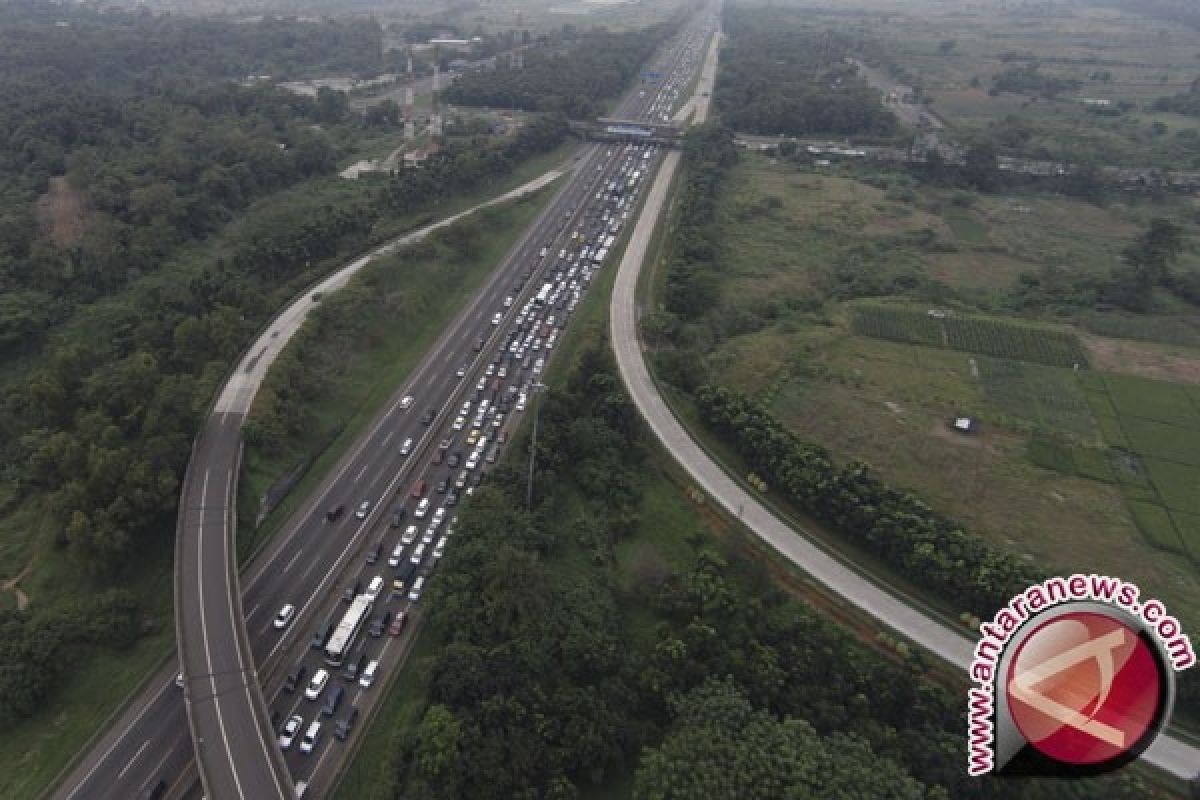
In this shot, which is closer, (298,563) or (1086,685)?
(1086,685)

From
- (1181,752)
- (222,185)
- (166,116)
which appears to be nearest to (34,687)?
(1181,752)

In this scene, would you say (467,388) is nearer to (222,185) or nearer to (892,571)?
(892,571)

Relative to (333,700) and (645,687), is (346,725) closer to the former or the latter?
(333,700)

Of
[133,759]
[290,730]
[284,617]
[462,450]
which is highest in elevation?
[462,450]

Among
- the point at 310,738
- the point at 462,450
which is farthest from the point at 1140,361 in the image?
the point at 310,738

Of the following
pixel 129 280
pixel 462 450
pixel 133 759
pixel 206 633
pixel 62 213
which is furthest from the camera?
pixel 62 213

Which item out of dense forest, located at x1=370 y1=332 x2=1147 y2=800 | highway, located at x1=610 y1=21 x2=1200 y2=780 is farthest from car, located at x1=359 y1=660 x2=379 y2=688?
highway, located at x1=610 y1=21 x2=1200 y2=780
